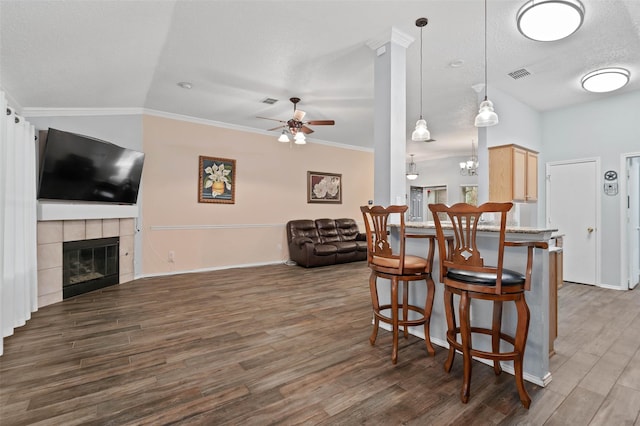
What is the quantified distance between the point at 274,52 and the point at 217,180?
3.21 m

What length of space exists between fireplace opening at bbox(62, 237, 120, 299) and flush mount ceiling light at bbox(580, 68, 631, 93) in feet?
22.3

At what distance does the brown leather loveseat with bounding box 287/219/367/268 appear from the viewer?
6094mm

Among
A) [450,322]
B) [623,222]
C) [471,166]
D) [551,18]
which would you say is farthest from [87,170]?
[471,166]

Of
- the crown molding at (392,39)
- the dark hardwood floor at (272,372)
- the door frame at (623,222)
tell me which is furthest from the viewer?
the door frame at (623,222)

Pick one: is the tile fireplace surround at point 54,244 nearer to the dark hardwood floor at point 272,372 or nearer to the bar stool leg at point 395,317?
the dark hardwood floor at point 272,372

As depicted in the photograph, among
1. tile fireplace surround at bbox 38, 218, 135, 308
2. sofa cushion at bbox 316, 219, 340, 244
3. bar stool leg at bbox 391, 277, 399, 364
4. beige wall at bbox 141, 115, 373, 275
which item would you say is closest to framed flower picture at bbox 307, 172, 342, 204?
beige wall at bbox 141, 115, 373, 275

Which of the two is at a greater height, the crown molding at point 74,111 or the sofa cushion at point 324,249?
the crown molding at point 74,111

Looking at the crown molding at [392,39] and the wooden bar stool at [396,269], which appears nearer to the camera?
the wooden bar stool at [396,269]

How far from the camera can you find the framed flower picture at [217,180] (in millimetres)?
5727

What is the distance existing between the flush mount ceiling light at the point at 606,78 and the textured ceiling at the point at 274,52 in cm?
9

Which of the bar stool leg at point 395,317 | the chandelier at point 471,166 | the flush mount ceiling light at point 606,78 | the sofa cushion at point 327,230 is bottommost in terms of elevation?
the bar stool leg at point 395,317

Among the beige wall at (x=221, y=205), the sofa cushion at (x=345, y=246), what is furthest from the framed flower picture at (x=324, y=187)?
the sofa cushion at (x=345, y=246)

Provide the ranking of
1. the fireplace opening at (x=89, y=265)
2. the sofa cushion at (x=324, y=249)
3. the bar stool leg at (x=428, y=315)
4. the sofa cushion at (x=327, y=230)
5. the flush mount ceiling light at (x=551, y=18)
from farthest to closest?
1. the sofa cushion at (x=327, y=230)
2. the sofa cushion at (x=324, y=249)
3. the fireplace opening at (x=89, y=265)
4. the bar stool leg at (x=428, y=315)
5. the flush mount ceiling light at (x=551, y=18)

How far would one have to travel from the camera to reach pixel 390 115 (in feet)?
9.93
